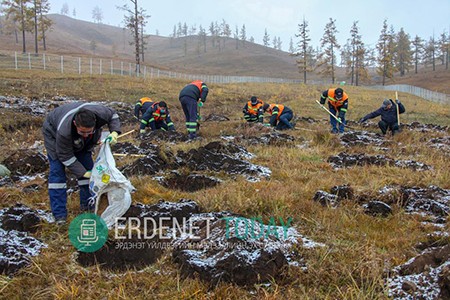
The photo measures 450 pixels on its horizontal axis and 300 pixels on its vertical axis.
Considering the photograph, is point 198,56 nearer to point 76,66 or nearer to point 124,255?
point 76,66

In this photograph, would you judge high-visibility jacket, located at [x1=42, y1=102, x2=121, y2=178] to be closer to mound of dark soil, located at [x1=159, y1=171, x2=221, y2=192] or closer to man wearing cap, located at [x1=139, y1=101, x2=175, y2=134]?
mound of dark soil, located at [x1=159, y1=171, x2=221, y2=192]

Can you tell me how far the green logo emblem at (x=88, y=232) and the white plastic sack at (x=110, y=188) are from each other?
105 millimetres

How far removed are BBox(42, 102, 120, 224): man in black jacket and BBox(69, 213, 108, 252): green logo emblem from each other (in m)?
0.18

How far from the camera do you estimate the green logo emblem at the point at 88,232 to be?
10.4 feet

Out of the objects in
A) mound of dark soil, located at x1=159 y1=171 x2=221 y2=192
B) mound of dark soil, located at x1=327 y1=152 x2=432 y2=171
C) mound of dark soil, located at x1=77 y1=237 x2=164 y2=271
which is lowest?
mound of dark soil, located at x1=77 y1=237 x2=164 y2=271

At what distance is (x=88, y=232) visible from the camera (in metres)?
3.42

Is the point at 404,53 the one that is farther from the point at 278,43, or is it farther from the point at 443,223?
the point at 278,43

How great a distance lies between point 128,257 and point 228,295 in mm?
1125

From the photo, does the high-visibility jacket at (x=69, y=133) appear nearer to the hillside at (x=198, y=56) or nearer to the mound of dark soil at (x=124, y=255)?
the mound of dark soil at (x=124, y=255)

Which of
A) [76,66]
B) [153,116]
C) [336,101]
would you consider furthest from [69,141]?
[76,66]

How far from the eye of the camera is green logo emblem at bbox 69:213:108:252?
10.4 feet

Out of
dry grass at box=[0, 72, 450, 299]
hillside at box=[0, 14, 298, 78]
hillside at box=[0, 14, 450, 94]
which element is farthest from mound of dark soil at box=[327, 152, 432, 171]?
hillside at box=[0, 14, 298, 78]

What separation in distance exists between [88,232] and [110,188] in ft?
1.63

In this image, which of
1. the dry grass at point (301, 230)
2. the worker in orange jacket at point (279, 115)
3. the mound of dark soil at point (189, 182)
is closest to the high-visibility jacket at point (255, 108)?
the worker in orange jacket at point (279, 115)
